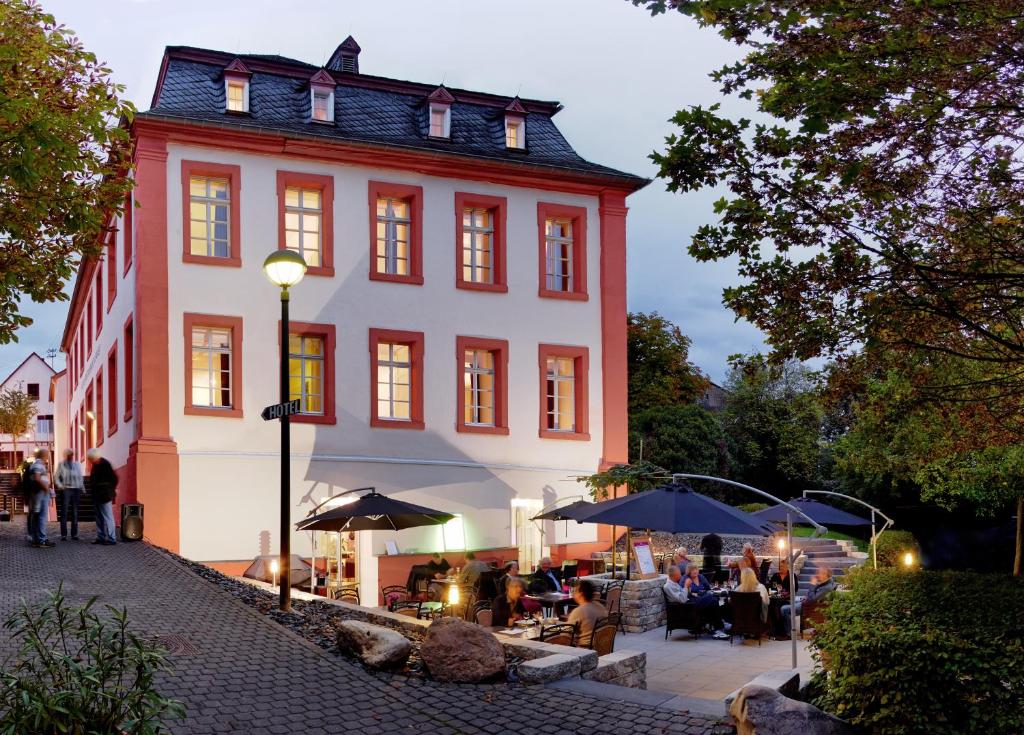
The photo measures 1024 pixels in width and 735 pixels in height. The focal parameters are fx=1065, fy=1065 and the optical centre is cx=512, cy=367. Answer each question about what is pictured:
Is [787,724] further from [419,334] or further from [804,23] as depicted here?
[419,334]

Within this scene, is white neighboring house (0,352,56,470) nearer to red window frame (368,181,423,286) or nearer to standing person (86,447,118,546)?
red window frame (368,181,423,286)

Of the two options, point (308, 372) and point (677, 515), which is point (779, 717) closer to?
point (677, 515)

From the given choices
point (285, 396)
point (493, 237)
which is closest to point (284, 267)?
point (285, 396)

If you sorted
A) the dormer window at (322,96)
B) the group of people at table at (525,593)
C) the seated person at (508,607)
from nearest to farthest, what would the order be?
1. the group of people at table at (525,593)
2. the seated person at (508,607)
3. the dormer window at (322,96)

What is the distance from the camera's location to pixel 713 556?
25938 mm

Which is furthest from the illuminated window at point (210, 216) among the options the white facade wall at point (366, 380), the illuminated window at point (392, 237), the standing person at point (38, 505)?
the standing person at point (38, 505)

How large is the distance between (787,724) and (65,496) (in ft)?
55.3

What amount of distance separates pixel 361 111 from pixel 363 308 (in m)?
5.27

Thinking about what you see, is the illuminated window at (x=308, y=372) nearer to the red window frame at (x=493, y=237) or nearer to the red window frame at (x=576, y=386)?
the red window frame at (x=493, y=237)

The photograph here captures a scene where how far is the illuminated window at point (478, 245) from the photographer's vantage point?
87.2 feet

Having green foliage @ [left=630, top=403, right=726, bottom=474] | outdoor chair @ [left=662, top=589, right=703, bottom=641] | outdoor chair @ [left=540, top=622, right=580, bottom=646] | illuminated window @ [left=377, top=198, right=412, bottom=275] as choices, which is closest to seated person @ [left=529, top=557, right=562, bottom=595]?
outdoor chair @ [left=662, top=589, right=703, bottom=641]

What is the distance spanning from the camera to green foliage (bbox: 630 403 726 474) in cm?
3762

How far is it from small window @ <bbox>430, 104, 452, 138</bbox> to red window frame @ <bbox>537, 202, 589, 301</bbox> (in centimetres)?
303

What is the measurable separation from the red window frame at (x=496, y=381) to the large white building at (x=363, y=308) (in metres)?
0.05
